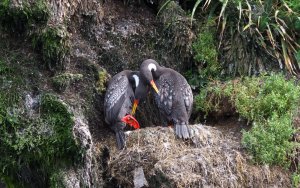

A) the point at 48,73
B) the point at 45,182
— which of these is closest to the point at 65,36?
the point at 48,73

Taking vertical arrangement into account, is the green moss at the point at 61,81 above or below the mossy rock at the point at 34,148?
above

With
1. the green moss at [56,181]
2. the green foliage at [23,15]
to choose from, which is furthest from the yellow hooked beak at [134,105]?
the green moss at [56,181]

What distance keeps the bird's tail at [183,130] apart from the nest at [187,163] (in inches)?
2.4

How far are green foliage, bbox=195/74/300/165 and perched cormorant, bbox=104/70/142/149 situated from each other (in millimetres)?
932

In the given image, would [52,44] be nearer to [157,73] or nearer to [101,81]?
[101,81]

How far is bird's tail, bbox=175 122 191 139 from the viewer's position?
8219 mm

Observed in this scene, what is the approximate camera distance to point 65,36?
26.7 ft

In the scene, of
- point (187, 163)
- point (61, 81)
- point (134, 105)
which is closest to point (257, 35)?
point (134, 105)

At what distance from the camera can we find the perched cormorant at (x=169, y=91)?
8.62 metres

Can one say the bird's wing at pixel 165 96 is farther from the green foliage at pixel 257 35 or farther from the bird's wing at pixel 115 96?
the green foliage at pixel 257 35

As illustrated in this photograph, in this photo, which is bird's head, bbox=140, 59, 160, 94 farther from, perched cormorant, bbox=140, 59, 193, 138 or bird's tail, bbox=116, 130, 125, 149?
bird's tail, bbox=116, 130, 125, 149

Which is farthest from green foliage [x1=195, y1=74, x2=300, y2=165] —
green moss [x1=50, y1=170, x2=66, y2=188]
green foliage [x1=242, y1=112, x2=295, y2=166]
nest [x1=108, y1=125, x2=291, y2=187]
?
green moss [x1=50, y1=170, x2=66, y2=188]

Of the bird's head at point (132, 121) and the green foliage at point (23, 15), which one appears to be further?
the bird's head at point (132, 121)

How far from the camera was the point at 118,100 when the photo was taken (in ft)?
28.4
